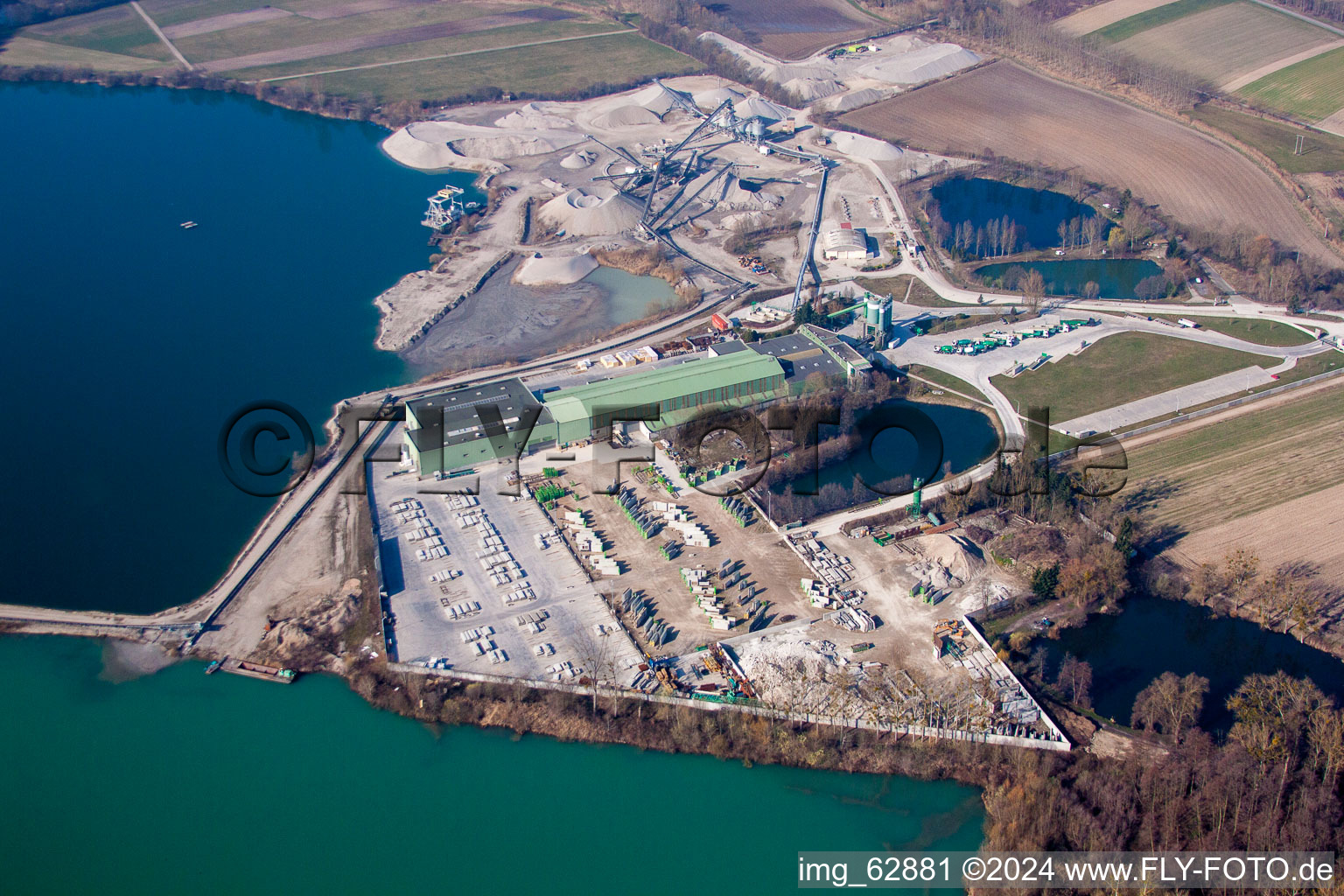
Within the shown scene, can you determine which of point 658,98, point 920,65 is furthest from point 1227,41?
point 658,98

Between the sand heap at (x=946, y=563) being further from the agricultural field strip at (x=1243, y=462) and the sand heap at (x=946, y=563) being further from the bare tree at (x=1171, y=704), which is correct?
the agricultural field strip at (x=1243, y=462)

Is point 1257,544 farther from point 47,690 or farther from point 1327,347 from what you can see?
point 47,690

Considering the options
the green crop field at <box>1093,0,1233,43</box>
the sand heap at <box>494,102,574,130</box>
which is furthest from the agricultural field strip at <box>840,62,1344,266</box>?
the sand heap at <box>494,102,574,130</box>

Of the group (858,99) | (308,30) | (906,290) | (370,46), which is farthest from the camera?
(308,30)

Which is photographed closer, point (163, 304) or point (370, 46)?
point (163, 304)

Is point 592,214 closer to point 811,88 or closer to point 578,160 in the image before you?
point 578,160

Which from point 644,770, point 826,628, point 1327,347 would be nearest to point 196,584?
point 644,770
